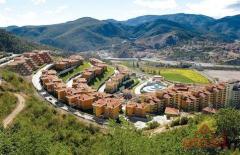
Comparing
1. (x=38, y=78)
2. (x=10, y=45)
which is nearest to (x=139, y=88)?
(x=38, y=78)

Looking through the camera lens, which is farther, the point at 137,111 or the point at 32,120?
the point at 137,111

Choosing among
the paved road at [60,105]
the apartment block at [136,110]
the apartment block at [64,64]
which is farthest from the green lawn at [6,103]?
the apartment block at [64,64]

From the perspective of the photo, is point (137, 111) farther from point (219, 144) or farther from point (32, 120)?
point (219, 144)

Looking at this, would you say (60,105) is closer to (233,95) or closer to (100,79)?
(100,79)

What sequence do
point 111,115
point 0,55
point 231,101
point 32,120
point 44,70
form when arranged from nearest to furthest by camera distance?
point 32,120 → point 111,115 → point 231,101 → point 44,70 → point 0,55

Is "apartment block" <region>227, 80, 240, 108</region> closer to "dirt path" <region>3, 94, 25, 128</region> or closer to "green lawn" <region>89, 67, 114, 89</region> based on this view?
"green lawn" <region>89, 67, 114, 89</region>

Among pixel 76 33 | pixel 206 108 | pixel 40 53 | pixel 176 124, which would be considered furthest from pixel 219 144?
pixel 76 33
